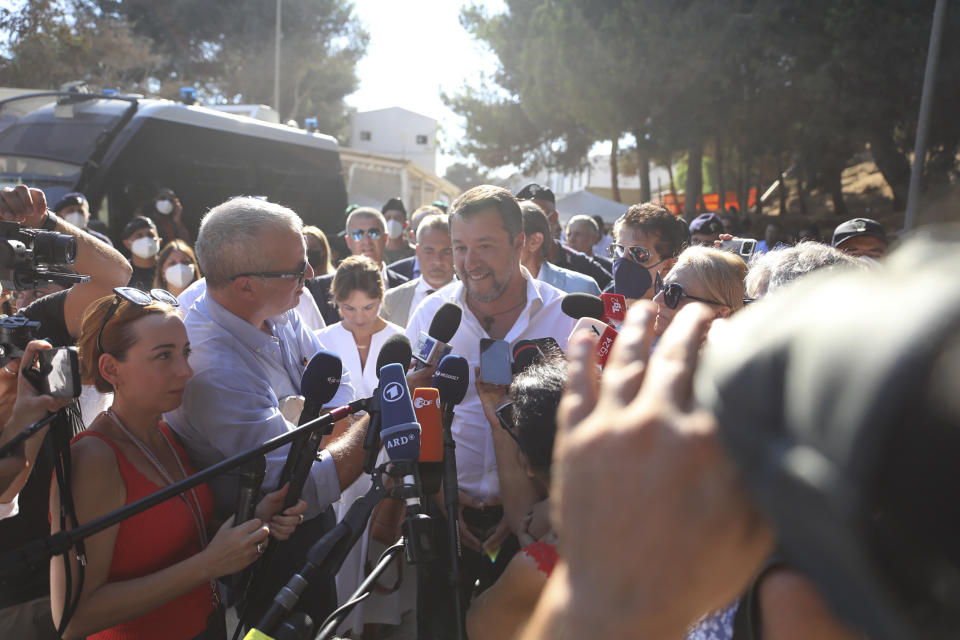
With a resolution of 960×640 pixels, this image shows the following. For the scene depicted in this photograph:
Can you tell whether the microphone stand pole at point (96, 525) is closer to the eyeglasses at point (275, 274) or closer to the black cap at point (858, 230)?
the eyeglasses at point (275, 274)

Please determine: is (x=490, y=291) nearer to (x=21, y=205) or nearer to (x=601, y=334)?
(x=601, y=334)

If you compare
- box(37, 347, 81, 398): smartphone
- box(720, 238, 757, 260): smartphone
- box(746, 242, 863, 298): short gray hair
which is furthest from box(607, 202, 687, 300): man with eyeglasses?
box(37, 347, 81, 398): smartphone

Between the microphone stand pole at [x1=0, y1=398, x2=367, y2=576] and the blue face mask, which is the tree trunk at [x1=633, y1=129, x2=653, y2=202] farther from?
the microphone stand pole at [x1=0, y1=398, x2=367, y2=576]

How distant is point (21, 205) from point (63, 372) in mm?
1419

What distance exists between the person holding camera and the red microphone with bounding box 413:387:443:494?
47cm

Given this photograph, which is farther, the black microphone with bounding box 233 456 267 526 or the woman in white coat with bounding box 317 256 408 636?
the woman in white coat with bounding box 317 256 408 636

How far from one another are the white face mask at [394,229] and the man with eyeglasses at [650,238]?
190 inches

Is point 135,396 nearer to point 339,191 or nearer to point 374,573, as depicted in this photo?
point 374,573

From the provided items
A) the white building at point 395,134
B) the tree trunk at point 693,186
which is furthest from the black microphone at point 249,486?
the white building at point 395,134

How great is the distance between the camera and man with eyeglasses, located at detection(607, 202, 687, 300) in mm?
4578

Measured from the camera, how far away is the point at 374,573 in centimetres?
186

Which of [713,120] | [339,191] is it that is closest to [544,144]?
[713,120]

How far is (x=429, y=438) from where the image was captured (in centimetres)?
219

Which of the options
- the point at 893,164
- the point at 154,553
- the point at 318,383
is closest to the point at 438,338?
the point at 318,383
